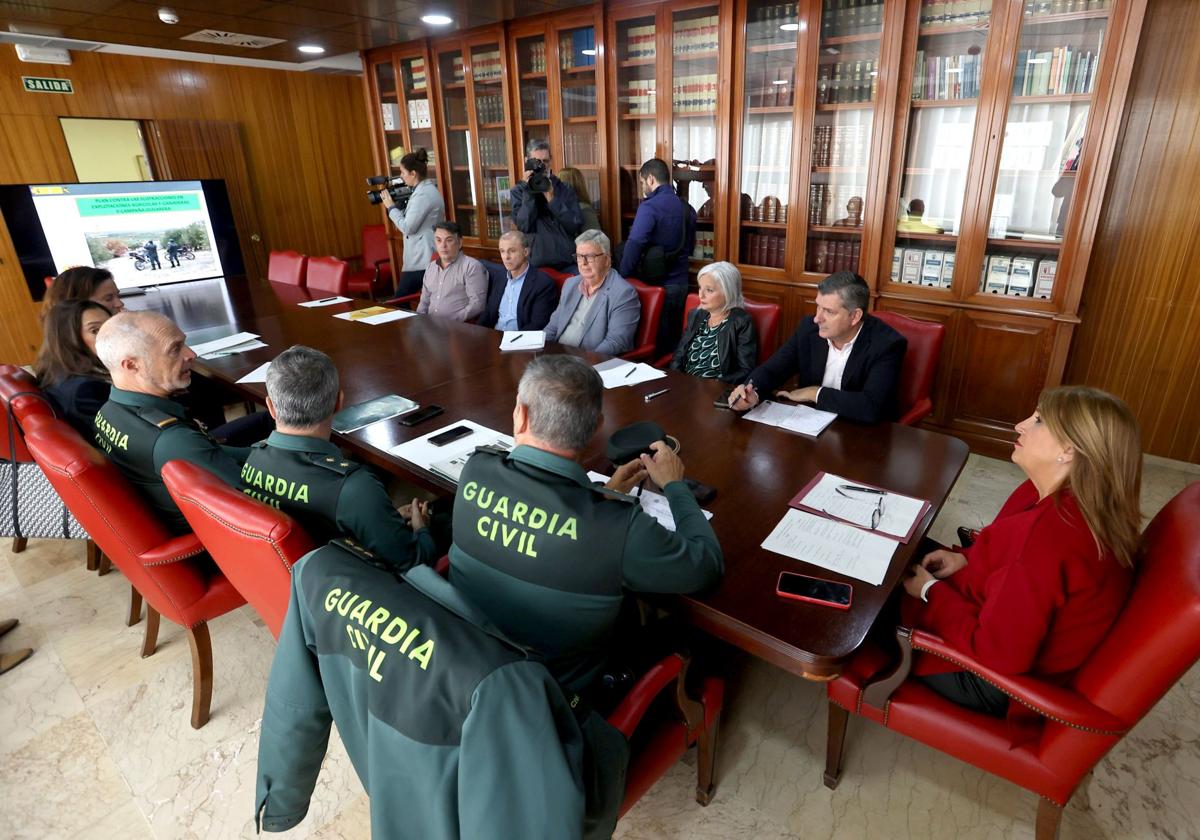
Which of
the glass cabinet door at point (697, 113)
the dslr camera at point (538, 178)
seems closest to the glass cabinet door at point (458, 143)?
the dslr camera at point (538, 178)

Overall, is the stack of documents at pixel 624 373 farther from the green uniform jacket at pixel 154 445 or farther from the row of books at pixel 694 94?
the row of books at pixel 694 94

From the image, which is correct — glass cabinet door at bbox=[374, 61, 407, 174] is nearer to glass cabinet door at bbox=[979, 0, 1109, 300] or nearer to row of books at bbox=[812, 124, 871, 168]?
row of books at bbox=[812, 124, 871, 168]

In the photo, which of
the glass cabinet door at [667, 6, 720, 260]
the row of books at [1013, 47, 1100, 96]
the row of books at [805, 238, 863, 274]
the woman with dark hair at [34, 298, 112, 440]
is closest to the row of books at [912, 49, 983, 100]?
the row of books at [1013, 47, 1100, 96]

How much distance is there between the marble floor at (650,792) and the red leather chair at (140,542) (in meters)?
0.17

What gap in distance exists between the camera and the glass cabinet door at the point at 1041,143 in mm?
2869

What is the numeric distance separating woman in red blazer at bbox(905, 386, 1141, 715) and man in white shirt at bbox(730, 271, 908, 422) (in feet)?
2.57

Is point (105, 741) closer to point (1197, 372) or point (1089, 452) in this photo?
point (1089, 452)

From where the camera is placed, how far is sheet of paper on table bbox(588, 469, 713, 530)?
1495 millimetres

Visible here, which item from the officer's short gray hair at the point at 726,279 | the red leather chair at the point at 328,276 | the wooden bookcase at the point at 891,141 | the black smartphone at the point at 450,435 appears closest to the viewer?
the black smartphone at the point at 450,435

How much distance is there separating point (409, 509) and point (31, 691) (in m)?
1.44

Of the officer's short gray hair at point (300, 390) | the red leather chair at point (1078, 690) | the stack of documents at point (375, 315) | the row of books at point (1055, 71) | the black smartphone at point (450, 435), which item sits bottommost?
the red leather chair at point (1078, 690)

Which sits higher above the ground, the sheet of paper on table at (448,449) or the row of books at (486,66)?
the row of books at (486,66)

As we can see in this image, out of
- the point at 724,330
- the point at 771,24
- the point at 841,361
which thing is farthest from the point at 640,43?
the point at 841,361

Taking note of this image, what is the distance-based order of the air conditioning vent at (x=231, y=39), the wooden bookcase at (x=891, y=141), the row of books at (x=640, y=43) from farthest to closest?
the air conditioning vent at (x=231, y=39) → the row of books at (x=640, y=43) → the wooden bookcase at (x=891, y=141)
